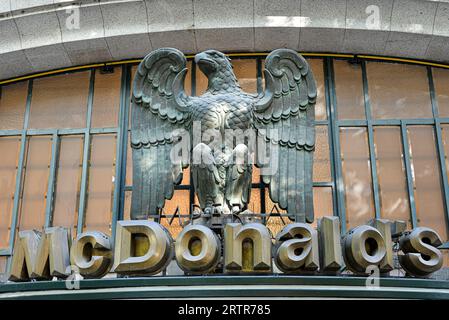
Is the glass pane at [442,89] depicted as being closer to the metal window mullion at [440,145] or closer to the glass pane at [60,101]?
the metal window mullion at [440,145]

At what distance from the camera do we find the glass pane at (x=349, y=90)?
13172mm

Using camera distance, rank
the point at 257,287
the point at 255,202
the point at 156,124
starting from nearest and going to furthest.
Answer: the point at 257,287
the point at 156,124
the point at 255,202

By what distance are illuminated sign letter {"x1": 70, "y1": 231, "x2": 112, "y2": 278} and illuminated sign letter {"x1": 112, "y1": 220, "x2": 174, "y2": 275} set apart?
26 centimetres

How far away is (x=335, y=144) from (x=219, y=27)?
10.1ft

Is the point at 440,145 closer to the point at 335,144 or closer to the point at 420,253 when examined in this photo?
the point at 335,144

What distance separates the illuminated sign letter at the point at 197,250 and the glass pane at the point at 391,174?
4.43 m

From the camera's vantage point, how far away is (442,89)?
13.4 meters

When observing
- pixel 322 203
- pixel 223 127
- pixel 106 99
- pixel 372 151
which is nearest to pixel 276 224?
pixel 322 203

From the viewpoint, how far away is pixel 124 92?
13.5 m
